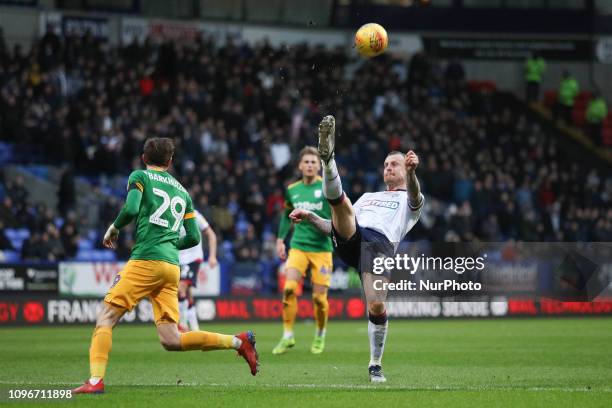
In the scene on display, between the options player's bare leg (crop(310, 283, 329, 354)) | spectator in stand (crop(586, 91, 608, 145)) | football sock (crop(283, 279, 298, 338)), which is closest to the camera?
player's bare leg (crop(310, 283, 329, 354))

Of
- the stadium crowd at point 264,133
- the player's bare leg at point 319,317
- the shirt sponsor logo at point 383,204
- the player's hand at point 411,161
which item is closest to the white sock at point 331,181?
the player's hand at point 411,161

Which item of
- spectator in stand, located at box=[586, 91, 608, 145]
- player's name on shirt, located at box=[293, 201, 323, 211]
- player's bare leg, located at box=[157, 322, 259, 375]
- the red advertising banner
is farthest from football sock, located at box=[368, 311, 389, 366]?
spectator in stand, located at box=[586, 91, 608, 145]

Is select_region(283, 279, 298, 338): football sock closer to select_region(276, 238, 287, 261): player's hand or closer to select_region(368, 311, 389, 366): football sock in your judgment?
select_region(276, 238, 287, 261): player's hand

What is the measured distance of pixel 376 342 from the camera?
12.2 metres

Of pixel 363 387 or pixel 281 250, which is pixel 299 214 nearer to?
pixel 363 387

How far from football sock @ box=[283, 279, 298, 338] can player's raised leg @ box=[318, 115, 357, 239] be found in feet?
16.5

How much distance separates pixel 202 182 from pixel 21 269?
19.4ft

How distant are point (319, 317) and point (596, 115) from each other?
2652 cm

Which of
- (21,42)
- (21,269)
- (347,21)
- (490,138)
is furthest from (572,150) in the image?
(21,269)

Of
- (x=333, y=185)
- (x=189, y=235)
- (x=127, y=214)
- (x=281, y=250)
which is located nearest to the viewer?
(x=127, y=214)

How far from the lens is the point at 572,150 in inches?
1603

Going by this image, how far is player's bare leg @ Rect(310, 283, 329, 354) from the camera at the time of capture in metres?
16.6

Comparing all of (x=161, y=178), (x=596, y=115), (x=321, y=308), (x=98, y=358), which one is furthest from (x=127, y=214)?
(x=596, y=115)

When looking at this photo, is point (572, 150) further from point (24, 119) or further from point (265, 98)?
point (24, 119)
